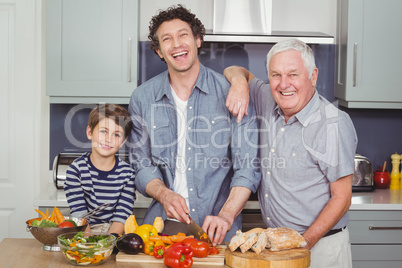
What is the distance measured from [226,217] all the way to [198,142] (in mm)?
425

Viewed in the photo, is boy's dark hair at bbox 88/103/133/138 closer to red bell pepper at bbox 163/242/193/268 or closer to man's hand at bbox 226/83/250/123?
man's hand at bbox 226/83/250/123

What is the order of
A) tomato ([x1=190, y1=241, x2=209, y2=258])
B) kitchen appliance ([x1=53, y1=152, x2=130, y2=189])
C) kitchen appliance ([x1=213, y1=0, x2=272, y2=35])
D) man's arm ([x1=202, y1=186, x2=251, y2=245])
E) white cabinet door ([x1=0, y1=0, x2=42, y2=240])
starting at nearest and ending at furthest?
tomato ([x1=190, y1=241, x2=209, y2=258]) → man's arm ([x1=202, y1=186, x2=251, y2=245]) → kitchen appliance ([x1=213, y1=0, x2=272, y2=35]) → kitchen appliance ([x1=53, y1=152, x2=130, y2=189]) → white cabinet door ([x1=0, y1=0, x2=42, y2=240])

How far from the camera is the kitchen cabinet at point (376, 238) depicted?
281cm

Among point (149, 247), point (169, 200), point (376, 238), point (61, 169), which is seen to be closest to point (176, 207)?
point (169, 200)

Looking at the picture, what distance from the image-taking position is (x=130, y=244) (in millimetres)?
1772

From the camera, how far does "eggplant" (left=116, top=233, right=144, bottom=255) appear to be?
1774 millimetres

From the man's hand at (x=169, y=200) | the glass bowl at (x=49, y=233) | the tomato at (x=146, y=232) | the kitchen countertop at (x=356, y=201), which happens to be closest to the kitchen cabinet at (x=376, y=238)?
the kitchen countertop at (x=356, y=201)

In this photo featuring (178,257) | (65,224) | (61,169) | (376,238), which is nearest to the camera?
(178,257)

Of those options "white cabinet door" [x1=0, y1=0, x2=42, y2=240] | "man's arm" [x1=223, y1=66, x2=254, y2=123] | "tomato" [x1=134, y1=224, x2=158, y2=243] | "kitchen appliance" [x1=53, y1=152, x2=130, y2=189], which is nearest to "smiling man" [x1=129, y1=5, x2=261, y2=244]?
"man's arm" [x1=223, y1=66, x2=254, y2=123]

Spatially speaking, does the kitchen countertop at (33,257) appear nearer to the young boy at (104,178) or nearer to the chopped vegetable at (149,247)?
the chopped vegetable at (149,247)

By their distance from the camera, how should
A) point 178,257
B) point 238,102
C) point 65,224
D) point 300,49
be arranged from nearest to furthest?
point 178,257 < point 65,224 < point 300,49 < point 238,102

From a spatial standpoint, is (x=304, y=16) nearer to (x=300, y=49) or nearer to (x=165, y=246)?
(x=300, y=49)

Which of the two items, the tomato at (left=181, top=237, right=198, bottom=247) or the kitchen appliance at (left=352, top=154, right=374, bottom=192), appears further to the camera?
the kitchen appliance at (left=352, top=154, right=374, bottom=192)

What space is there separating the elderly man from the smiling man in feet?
0.54
